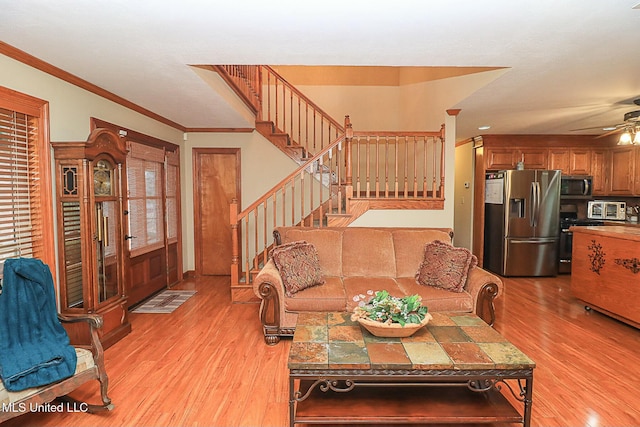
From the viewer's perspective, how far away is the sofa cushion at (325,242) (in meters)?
3.71

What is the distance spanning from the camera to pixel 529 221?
5664 millimetres

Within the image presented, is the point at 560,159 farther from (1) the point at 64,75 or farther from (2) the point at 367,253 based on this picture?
(1) the point at 64,75

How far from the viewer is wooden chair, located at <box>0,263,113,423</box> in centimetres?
180

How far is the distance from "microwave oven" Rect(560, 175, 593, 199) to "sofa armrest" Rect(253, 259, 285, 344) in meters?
5.17

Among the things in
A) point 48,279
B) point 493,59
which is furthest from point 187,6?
point 493,59

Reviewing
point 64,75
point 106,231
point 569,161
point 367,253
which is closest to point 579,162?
point 569,161

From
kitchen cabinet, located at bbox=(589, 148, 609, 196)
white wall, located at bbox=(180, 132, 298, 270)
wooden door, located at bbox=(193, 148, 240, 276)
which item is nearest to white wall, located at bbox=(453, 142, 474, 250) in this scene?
kitchen cabinet, located at bbox=(589, 148, 609, 196)

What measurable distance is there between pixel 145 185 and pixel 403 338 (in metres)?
3.76

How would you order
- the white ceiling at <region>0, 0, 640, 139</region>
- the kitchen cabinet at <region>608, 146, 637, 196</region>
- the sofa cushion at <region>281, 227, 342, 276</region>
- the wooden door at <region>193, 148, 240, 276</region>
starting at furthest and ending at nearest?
the kitchen cabinet at <region>608, 146, 637, 196</region>, the wooden door at <region>193, 148, 240, 276</region>, the sofa cushion at <region>281, 227, 342, 276</region>, the white ceiling at <region>0, 0, 640, 139</region>

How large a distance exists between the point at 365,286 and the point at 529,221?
3761mm

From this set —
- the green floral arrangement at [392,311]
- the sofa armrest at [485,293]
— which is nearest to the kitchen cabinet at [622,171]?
the sofa armrest at [485,293]

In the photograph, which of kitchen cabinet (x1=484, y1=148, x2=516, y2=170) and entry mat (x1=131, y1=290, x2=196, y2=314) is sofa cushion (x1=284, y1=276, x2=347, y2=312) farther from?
kitchen cabinet (x1=484, y1=148, x2=516, y2=170)

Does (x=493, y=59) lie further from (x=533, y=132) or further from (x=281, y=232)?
(x=533, y=132)

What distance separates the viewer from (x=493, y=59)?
2.77 meters
